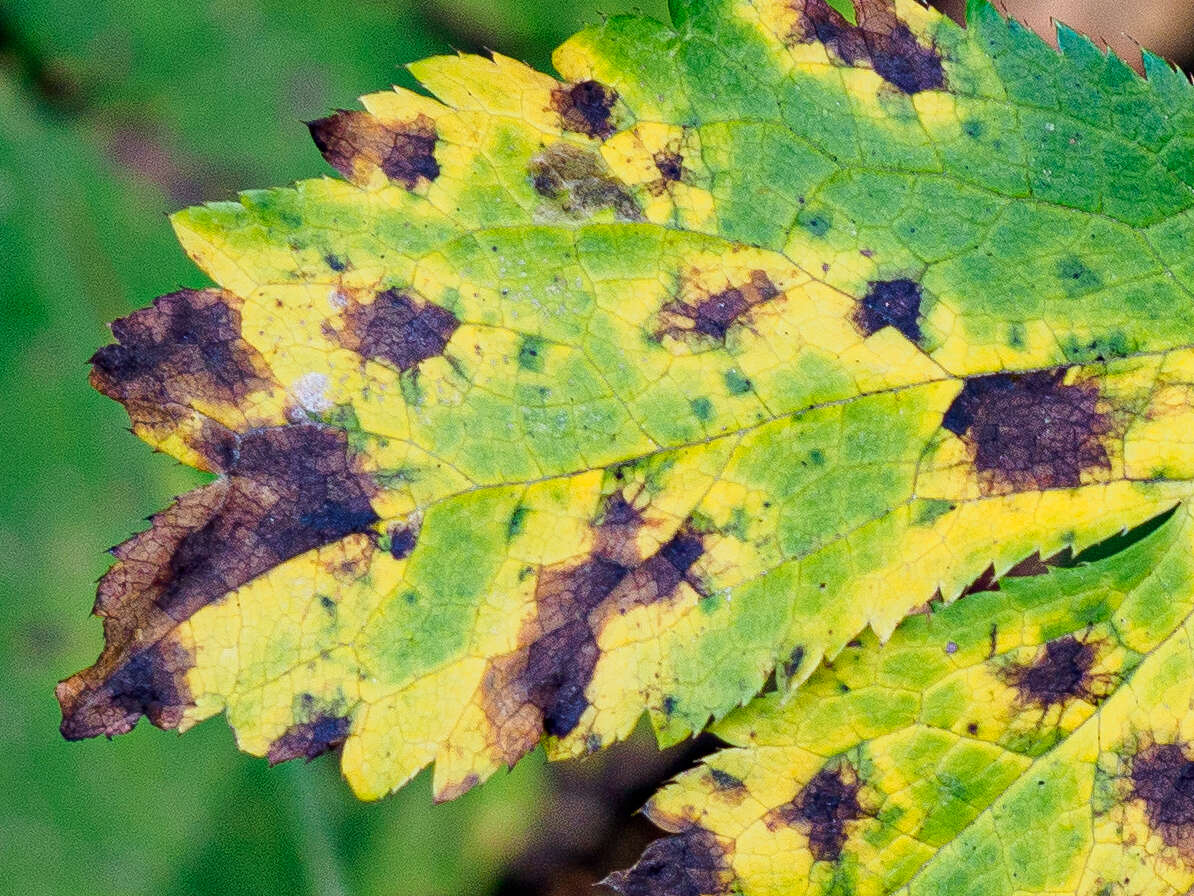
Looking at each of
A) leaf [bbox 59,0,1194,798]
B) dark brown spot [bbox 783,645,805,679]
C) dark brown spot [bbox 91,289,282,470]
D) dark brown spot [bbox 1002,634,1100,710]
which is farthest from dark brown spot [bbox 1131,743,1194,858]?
dark brown spot [bbox 91,289,282,470]

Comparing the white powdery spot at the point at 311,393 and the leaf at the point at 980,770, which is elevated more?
the white powdery spot at the point at 311,393

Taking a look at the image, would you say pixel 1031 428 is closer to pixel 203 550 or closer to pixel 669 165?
pixel 669 165

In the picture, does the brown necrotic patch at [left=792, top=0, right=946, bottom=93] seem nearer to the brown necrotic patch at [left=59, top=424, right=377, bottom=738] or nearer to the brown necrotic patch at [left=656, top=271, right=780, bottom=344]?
the brown necrotic patch at [left=656, top=271, right=780, bottom=344]

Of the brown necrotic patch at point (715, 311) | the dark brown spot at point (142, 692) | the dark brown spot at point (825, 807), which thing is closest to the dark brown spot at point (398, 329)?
the brown necrotic patch at point (715, 311)

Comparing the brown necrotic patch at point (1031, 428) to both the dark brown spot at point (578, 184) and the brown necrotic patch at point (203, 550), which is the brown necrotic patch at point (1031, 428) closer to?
the dark brown spot at point (578, 184)

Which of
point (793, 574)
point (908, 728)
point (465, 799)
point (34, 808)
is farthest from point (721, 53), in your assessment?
point (34, 808)

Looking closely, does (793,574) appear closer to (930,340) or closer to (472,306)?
(930,340)
